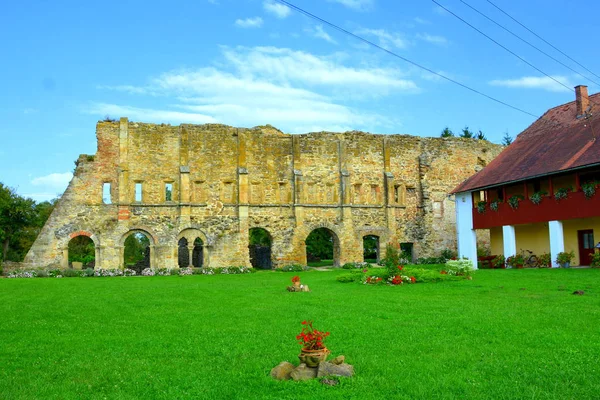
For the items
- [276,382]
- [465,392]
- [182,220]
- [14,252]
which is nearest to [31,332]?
[276,382]

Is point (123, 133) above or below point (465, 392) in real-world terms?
above

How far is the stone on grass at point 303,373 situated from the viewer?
7.44 metres

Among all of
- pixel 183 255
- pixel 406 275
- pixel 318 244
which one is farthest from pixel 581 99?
pixel 318 244

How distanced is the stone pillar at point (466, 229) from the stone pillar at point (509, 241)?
2.54 m

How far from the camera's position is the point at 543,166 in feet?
87.7

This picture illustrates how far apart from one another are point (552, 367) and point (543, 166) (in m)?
21.1

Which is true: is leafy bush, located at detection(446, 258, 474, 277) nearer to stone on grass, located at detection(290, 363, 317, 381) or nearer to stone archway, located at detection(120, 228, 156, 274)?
stone on grass, located at detection(290, 363, 317, 381)

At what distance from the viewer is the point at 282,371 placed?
7.56 metres

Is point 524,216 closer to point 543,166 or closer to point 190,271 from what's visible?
point 543,166

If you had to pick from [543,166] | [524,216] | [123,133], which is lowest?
[524,216]

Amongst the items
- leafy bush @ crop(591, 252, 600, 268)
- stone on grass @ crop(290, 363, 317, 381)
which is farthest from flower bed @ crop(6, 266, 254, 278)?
stone on grass @ crop(290, 363, 317, 381)

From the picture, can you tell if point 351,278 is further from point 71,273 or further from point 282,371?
point 71,273

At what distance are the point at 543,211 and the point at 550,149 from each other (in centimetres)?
333

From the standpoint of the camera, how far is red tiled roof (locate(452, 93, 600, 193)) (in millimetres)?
25438
